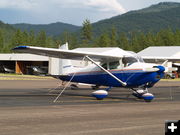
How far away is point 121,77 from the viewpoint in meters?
18.3

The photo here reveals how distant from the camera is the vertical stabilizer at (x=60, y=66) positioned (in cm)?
2166

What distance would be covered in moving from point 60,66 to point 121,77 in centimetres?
517

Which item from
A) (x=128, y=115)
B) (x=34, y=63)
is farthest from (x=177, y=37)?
(x=128, y=115)

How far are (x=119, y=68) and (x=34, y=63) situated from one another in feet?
194

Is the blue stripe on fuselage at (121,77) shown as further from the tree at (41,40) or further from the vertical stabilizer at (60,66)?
the tree at (41,40)

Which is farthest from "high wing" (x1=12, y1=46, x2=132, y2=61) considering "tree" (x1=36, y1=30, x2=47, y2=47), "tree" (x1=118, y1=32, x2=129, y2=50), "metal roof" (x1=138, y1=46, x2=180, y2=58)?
"tree" (x1=36, y1=30, x2=47, y2=47)

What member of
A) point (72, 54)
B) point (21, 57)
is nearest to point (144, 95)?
point (72, 54)

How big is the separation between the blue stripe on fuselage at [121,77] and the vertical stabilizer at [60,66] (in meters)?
1.28

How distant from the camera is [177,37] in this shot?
11519cm

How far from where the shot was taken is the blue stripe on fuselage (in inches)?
693

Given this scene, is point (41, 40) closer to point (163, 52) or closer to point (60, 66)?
point (163, 52)

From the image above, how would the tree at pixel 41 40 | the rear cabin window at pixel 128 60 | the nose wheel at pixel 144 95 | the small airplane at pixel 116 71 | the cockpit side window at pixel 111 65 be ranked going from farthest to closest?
the tree at pixel 41 40 < the cockpit side window at pixel 111 65 < the rear cabin window at pixel 128 60 < the small airplane at pixel 116 71 < the nose wheel at pixel 144 95

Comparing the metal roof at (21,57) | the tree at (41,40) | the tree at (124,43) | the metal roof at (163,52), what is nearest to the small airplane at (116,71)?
the metal roof at (163,52)

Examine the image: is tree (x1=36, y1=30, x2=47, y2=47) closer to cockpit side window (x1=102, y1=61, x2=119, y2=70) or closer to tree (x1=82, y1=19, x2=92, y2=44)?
tree (x1=82, y1=19, x2=92, y2=44)
